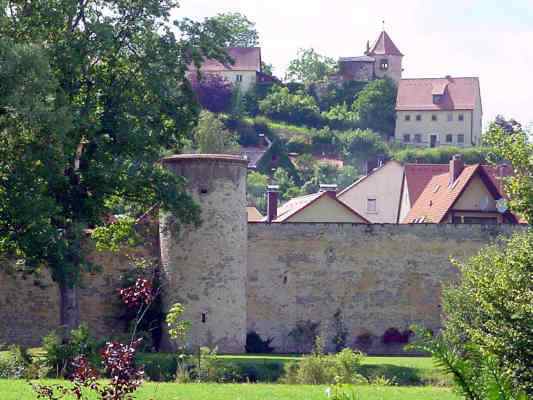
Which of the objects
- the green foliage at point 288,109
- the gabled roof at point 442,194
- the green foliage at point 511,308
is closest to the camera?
the green foliage at point 511,308

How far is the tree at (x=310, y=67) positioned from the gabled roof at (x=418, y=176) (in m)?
61.0

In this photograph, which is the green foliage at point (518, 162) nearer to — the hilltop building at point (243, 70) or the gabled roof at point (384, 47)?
the hilltop building at point (243, 70)

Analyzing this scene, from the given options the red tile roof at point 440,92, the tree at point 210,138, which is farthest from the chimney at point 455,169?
the red tile roof at point 440,92

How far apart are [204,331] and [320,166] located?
6427 cm

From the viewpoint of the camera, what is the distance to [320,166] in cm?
9369

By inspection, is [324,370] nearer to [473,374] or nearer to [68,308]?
[68,308]

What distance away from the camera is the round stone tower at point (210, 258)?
30.2m

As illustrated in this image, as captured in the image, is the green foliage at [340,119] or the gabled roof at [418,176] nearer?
the gabled roof at [418,176]

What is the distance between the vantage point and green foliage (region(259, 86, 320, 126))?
342 ft

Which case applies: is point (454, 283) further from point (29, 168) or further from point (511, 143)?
point (511, 143)

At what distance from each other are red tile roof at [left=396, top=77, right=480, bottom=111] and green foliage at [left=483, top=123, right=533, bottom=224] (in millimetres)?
88878

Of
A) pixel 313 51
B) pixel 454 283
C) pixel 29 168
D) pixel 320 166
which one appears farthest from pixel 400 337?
pixel 313 51

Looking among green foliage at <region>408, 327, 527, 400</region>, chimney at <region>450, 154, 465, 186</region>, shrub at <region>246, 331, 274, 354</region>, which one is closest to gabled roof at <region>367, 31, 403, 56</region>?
chimney at <region>450, 154, 465, 186</region>

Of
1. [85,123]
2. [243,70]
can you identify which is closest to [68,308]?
[85,123]
